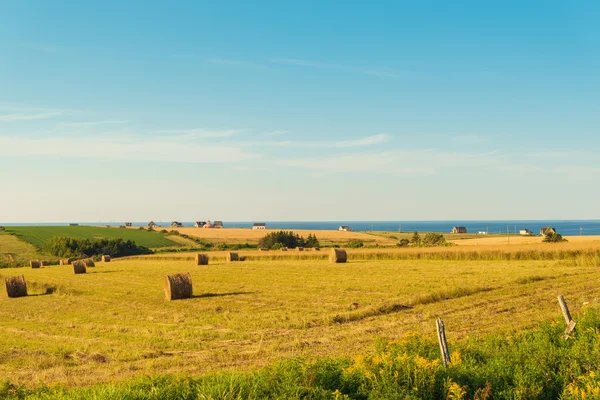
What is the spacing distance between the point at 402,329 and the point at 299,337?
10.8ft

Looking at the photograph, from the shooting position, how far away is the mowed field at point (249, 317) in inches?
559

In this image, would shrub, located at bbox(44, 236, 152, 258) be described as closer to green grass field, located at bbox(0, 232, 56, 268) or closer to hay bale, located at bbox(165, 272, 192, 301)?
green grass field, located at bbox(0, 232, 56, 268)

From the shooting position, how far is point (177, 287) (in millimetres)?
27250

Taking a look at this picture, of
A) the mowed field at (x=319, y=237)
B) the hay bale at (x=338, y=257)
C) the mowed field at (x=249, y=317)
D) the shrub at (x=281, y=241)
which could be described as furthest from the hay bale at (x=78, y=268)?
the mowed field at (x=319, y=237)

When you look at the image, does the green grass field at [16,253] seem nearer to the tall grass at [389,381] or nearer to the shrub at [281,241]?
the shrub at [281,241]

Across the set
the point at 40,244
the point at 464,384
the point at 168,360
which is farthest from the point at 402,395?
the point at 40,244

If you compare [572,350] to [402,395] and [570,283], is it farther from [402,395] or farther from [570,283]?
[570,283]

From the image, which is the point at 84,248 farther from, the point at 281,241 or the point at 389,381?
the point at 389,381

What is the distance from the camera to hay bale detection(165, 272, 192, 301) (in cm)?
2703

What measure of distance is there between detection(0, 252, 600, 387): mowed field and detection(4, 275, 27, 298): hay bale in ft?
1.70

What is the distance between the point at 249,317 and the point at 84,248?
72.8 metres

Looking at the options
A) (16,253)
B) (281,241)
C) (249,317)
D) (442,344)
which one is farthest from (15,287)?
(281,241)

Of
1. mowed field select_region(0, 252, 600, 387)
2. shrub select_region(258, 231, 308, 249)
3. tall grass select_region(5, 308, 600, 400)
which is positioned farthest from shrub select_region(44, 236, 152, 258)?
tall grass select_region(5, 308, 600, 400)

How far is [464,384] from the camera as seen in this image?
9180 mm
